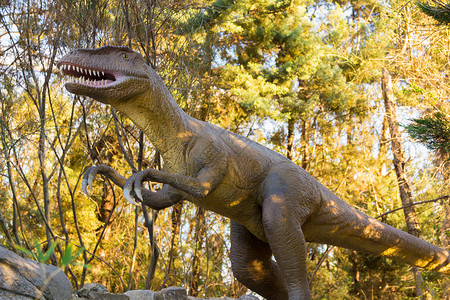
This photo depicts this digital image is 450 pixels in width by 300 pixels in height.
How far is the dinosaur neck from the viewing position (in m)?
2.85

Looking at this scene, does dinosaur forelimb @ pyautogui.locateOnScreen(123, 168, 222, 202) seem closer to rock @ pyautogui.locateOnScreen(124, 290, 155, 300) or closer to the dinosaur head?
the dinosaur head

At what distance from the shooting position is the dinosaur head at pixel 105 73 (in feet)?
8.73

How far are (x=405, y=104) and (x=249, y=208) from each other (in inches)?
A: 406

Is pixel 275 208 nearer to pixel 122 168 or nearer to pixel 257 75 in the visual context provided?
pixel 122 168

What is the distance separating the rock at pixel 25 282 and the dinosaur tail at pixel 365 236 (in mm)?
1636

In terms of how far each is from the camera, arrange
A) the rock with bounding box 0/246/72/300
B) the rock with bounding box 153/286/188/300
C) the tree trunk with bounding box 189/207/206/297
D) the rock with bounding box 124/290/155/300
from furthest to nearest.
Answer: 1. the tree trunk with bounding box 189/207/206/297
2. the rock with bounding box 124/290/155/300
3. the rock with bounding box 153/286/188/300
4. the rock with bounding box 0/246/72/300

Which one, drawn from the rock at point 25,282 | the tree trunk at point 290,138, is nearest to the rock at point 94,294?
the rock at point 25,282

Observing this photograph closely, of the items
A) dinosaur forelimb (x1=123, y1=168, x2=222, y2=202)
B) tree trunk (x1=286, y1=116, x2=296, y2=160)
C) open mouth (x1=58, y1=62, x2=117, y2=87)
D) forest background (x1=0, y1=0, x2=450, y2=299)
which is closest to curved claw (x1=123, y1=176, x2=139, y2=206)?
dinosaur forelimb (x1=123, y1=168, x2=222, y2=202)

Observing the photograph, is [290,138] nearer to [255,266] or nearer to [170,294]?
[255,266]

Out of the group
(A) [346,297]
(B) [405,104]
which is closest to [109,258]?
(A) [346,297]

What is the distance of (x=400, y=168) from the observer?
36.1 feet

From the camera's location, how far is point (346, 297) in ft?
33.7

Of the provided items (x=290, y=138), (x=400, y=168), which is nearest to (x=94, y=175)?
(x=400, y=168)

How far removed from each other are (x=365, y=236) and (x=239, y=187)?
101 cm
